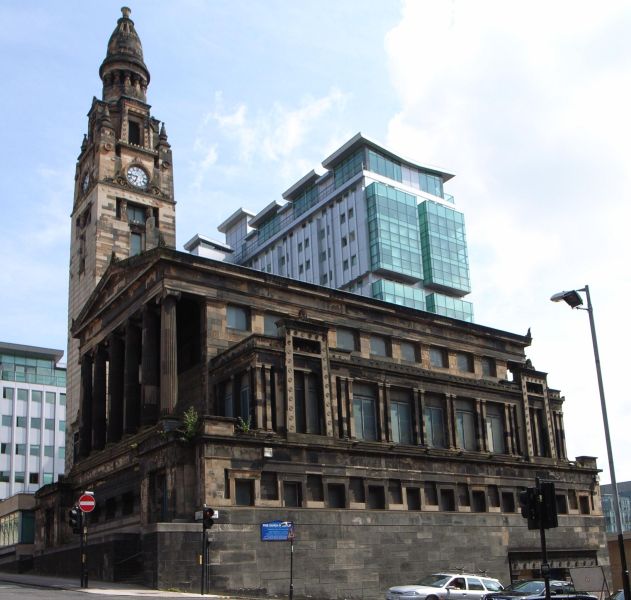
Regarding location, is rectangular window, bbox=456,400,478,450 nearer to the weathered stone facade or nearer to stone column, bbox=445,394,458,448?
the weathered stone facade

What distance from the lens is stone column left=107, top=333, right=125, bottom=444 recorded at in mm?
52719

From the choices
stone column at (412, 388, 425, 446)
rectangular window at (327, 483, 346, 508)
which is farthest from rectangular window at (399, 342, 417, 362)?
rectangular window at (327, 483, 346, 508)

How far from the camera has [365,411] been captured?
48.1m

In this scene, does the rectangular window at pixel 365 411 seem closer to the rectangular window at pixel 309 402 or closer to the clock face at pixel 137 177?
the rectangular window at pixel 309 402

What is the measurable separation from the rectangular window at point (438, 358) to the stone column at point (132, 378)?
64.1 ft

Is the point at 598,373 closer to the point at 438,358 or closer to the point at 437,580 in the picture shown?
the point at 437,580

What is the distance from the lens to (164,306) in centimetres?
4653

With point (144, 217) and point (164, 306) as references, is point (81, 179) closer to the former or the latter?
point (144, 217)

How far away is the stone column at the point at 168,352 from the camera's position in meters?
45.3

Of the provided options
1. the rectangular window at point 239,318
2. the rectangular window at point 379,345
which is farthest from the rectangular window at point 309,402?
the rectangular window at point 379,345

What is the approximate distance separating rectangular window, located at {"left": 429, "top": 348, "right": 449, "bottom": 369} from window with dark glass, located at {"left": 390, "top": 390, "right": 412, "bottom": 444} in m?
7.09

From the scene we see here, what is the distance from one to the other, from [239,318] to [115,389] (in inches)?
400

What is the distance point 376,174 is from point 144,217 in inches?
2118

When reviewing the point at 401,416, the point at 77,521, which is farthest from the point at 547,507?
the point at 401,416
